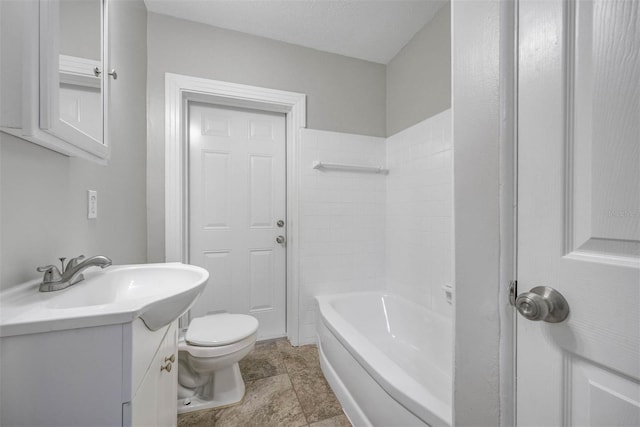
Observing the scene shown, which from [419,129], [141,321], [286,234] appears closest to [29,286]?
[141,321]

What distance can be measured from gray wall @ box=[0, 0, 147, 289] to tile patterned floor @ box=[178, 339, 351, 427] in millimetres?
996

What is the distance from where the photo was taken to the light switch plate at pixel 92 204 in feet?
3.20

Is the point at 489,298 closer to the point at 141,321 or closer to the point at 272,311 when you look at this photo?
the point at 141,321

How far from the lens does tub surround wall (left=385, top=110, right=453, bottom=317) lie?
1652 millimetres

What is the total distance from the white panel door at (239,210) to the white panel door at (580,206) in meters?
1.80

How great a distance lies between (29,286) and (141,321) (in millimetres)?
356

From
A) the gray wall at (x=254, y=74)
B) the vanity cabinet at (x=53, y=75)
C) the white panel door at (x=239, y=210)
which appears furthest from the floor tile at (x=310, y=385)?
the vanity cabinet at (x=53, y=75)

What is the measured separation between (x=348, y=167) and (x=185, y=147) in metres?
1.29

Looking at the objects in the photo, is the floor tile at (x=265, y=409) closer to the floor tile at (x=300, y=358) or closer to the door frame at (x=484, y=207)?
the floor tile at (x=300, y=358)

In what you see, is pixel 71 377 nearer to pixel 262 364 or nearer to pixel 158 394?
pixel 158 394

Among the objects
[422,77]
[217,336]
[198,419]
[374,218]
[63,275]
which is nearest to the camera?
[63,275]

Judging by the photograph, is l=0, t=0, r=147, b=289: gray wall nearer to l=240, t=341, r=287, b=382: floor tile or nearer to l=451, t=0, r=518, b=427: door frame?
l=240, t=341, r=287, b=382: floor tile

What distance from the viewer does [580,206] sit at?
17.7 inches

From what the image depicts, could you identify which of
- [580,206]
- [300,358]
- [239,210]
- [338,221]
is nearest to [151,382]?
[580,206]
